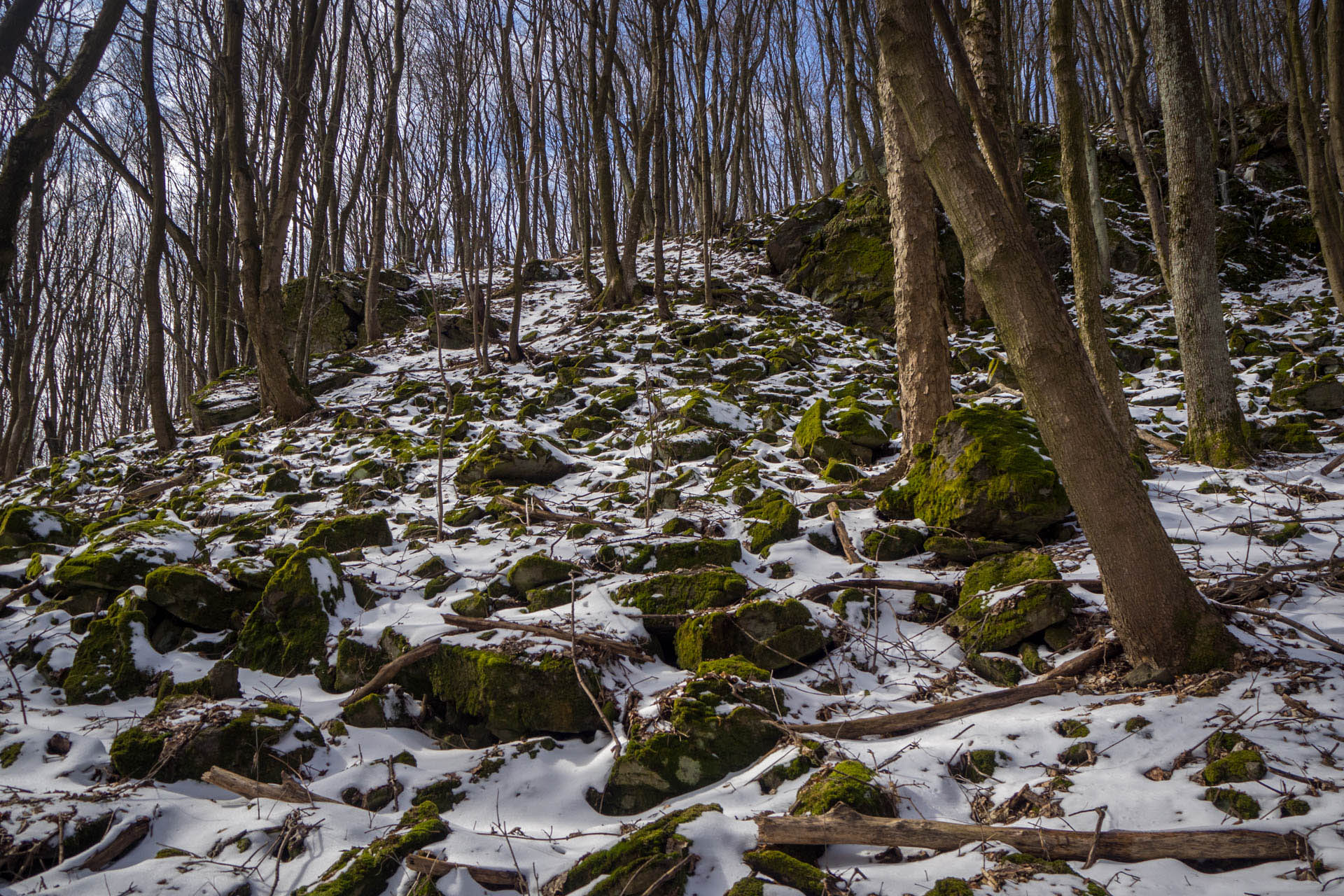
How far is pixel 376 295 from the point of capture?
13352mm

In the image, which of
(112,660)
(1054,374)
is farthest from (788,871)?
(112,660)

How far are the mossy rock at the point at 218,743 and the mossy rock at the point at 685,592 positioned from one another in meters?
1.79

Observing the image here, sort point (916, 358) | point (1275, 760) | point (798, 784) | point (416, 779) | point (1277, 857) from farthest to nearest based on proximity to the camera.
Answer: point (916, 358)
point (416, 779)
point (798, 784)
point (1275, 760)
point (1277, 857)

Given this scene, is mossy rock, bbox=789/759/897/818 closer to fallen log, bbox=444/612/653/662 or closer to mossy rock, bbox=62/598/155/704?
fallen log, bbox=444/612/653/662

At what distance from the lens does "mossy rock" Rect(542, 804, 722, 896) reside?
2113mm

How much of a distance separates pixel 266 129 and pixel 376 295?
3.88 meters

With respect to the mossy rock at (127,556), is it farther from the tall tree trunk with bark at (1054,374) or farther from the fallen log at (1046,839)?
the tall tree trunk with bark at (1054,374)

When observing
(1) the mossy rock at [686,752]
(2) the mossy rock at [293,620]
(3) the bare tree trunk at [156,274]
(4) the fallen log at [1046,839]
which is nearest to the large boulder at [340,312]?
(3) the bare tree trunk at [156,274]

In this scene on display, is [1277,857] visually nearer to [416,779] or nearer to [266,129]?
[416,779]

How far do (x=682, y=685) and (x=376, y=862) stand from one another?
55.3 inches

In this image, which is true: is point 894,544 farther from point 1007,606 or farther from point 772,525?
point 1007,606

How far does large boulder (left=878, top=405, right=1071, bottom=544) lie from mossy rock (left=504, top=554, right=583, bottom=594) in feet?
7.95

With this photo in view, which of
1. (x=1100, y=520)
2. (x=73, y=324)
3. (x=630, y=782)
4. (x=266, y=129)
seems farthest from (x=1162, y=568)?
(x=73, y=324)

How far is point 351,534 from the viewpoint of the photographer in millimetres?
5363
